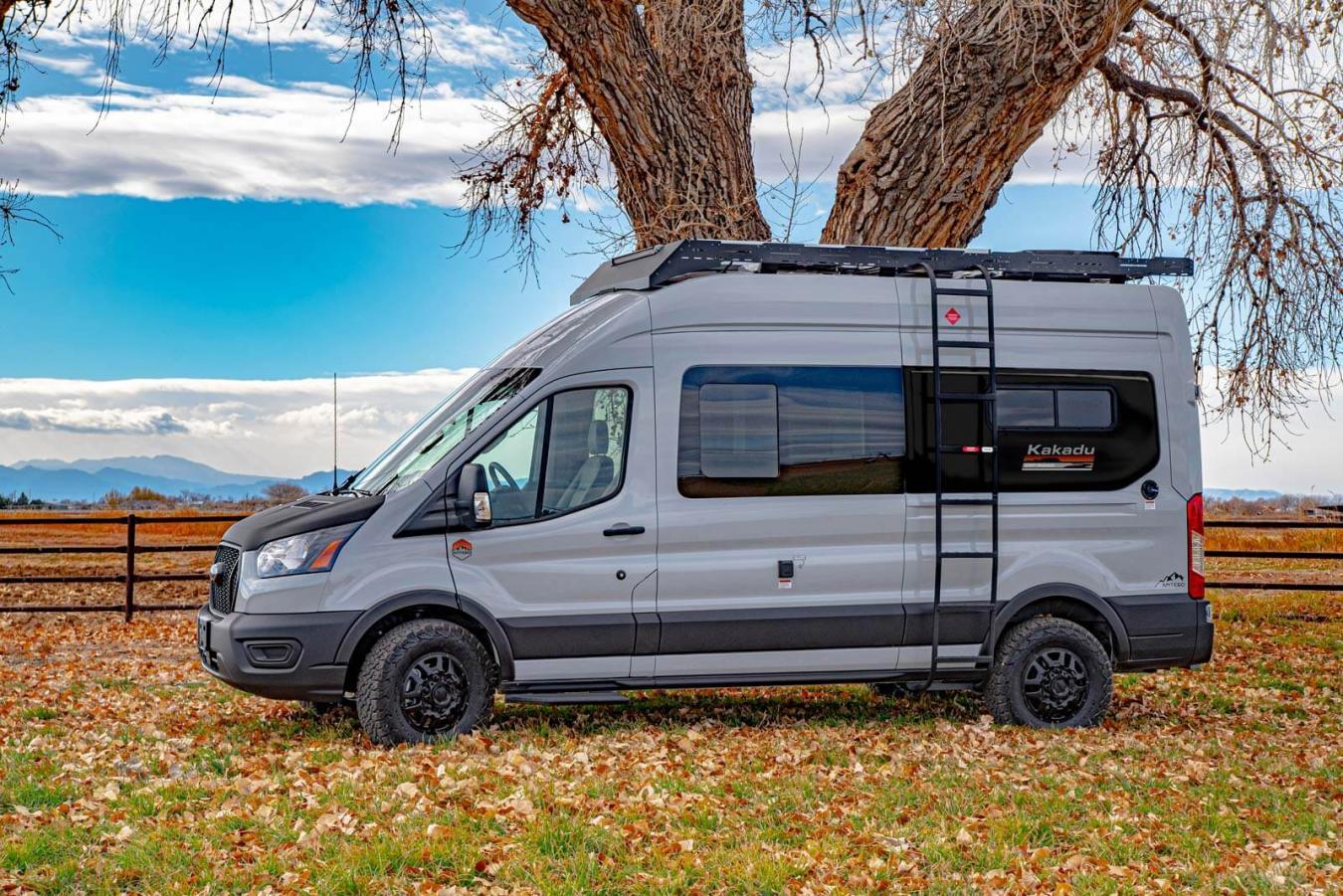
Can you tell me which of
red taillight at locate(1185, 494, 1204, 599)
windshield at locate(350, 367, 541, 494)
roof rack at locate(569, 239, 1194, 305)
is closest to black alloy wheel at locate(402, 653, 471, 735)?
windshield at locate(350, 367, 541, 494)

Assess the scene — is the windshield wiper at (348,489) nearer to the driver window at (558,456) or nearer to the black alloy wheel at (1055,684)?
the driver window at (558,456)

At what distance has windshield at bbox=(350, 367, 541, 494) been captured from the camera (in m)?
8.52

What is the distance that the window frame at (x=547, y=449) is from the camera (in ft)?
27.3

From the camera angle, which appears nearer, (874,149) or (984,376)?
(984,376)

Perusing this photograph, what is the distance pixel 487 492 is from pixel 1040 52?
24.3 ft

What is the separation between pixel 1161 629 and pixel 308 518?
19.4ft

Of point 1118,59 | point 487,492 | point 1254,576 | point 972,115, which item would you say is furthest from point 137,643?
point 1254,576

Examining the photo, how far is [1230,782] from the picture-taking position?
739 cm

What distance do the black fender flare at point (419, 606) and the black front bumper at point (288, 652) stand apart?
0.05 meters

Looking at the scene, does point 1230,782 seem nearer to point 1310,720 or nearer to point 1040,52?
point 1310,720

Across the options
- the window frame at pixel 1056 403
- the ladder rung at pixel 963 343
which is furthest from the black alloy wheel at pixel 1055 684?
the ladder rung at pixel 963 343

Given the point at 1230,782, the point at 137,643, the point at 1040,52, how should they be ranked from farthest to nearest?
1. the point at 137,643
2. the point at 1040,52
3. the point at 1230,782

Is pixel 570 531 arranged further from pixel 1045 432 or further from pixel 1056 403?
pixel 1056 403

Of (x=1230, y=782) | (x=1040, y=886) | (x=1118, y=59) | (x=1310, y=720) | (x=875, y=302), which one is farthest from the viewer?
(x=1118, y=59)
